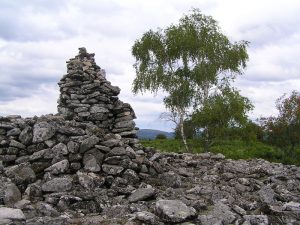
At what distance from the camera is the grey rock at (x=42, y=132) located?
1580 centimetres

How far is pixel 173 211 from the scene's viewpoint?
1185 cm

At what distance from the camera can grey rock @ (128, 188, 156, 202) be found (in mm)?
13617

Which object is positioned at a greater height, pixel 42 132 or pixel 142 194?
pixel 42 132

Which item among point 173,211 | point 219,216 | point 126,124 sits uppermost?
point 126,124

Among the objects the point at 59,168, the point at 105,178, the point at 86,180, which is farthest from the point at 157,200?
the point at 59,168

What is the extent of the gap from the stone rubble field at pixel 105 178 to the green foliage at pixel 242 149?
52.8 ft

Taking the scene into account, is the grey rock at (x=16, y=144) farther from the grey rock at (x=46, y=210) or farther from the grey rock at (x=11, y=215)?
the grey rock at (x=11, y=215)

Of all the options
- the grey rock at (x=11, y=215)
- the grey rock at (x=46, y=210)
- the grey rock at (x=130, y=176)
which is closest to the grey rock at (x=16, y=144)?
the grey rock at (x=46, y=210)

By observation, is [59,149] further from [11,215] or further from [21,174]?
[11,215]

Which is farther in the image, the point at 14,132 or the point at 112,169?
the point at 14,132

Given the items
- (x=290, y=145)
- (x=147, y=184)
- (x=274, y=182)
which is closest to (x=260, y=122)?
(x=290, y=145)

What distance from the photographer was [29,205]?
42.0 ft

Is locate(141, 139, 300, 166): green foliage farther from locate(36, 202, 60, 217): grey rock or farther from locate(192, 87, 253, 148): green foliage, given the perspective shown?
locate(36, 202, 60, 217): grey rock

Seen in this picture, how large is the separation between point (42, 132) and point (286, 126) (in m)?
25.6
